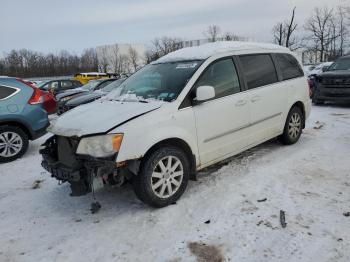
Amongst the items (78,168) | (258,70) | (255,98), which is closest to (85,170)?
Answer: (78,168)

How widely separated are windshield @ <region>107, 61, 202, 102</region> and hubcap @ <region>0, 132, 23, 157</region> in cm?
279

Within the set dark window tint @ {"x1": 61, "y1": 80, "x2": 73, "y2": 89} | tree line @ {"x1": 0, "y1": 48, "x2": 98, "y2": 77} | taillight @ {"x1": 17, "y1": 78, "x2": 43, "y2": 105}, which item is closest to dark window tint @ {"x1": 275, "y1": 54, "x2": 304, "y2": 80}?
taillight @ {"x1": 17, "y1": 78, "x2": 43, "y2": 105}

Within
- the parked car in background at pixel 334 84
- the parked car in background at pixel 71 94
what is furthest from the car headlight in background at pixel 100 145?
the parked car in background at pixel 334 84

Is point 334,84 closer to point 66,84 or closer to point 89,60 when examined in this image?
point 66,84

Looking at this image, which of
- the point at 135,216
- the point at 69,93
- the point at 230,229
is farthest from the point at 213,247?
the point at 69,93

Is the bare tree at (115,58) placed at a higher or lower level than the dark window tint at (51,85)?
higher

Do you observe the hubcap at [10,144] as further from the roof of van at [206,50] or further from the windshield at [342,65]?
the windshield at [342,65]

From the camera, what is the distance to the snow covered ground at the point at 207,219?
3.32 m

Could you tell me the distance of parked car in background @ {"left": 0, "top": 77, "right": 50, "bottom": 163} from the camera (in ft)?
22.5

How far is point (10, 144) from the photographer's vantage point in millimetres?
6922

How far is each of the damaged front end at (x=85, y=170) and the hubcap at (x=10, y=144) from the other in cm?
312

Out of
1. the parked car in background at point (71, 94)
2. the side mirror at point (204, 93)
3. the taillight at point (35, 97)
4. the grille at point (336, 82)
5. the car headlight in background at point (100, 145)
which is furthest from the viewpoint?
the parked car in background at point (71, 94)

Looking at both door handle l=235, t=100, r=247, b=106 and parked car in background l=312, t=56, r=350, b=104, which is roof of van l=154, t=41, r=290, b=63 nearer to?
door handle l=235, t=100, r=247, b=106

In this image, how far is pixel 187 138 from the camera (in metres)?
4.36
